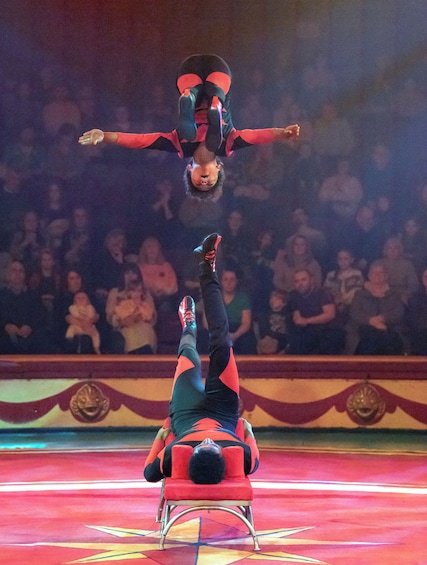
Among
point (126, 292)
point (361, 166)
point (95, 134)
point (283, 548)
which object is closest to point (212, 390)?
point (283, 548)

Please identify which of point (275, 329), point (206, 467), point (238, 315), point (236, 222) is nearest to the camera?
point (206, 467)

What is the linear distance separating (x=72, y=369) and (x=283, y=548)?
3400 millimetres

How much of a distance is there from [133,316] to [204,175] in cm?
331

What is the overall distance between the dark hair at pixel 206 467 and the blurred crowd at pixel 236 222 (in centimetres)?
394

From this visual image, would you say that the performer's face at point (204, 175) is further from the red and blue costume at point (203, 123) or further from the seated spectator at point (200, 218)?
the seated spectator at point (200, 218)

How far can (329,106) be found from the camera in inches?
315

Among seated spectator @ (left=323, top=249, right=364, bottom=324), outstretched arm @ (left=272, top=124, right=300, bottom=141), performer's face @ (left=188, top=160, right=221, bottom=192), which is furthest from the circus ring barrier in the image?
outstretched arm @ (left=272, top=124, right=300, bottom=141)

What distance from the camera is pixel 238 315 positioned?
7.35 metres

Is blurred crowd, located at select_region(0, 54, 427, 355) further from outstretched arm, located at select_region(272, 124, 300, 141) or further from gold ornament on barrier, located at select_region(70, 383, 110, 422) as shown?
outstretched arm, located at select_region(272, 124, 300, 141)

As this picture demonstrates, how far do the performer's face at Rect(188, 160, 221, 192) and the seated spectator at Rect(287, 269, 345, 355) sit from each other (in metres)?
3.28

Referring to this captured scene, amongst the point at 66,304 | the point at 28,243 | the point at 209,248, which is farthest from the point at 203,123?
the point at 28,243

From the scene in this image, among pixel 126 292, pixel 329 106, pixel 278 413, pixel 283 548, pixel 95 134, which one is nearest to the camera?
pixel 283 548

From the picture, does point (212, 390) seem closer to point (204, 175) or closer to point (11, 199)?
point (204, 175)

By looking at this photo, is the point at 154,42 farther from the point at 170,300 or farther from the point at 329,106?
the point at 170,300
